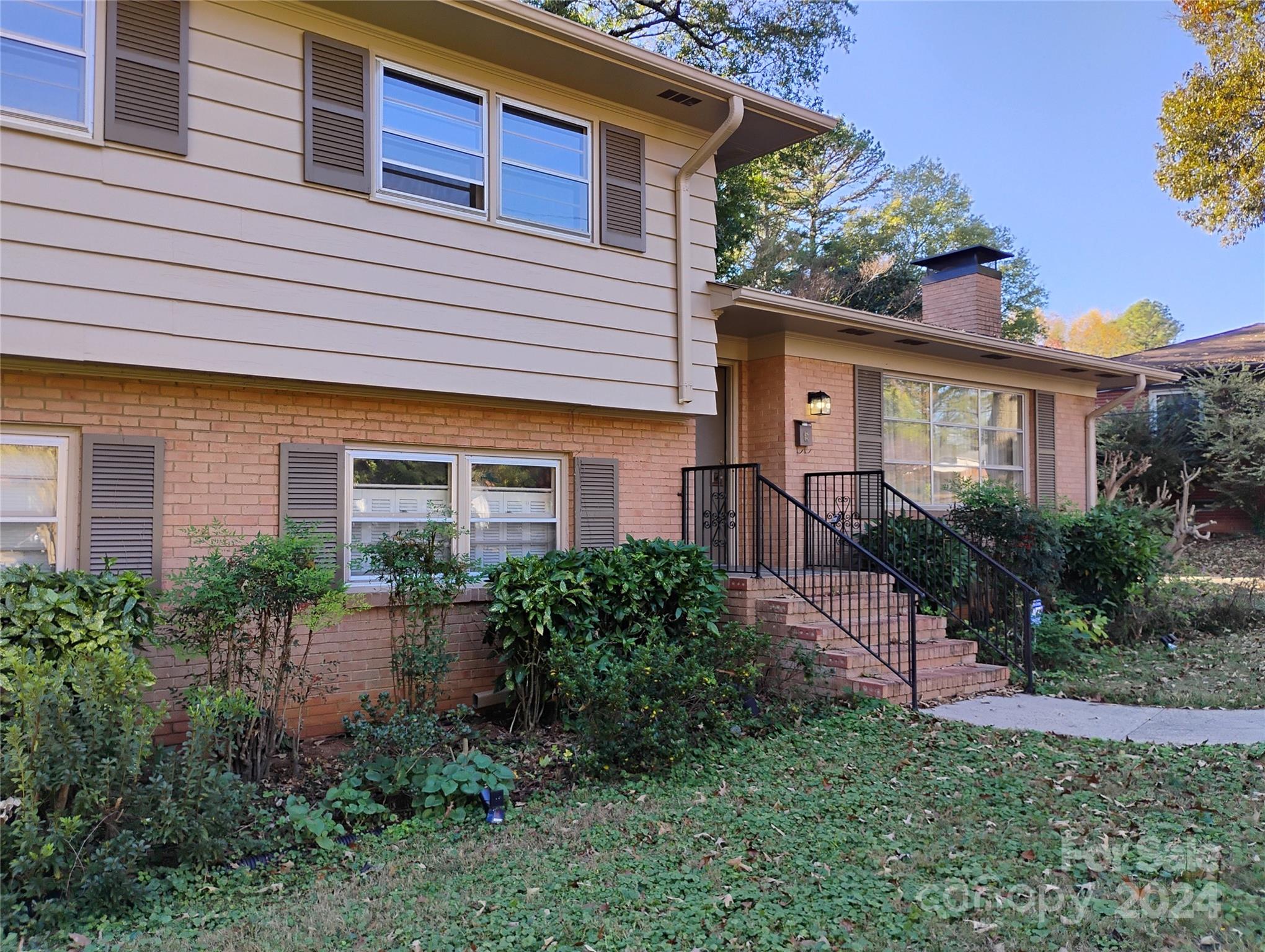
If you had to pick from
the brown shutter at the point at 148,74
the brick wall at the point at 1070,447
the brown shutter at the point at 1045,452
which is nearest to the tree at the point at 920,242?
the brick wall at the point at 1070,447

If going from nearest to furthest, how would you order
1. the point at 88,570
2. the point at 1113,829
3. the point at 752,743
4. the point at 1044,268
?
the point at 1113,829
the point at 88,570
the point at 752,743
the point at 1044,268

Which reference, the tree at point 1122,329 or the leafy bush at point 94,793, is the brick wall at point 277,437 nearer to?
the leafy bush at point 94,793

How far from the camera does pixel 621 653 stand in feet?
20.7

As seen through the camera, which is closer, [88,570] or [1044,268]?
[88,570]

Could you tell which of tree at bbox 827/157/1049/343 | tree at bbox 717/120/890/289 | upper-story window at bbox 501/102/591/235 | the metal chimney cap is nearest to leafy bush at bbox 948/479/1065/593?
the metal chimney cap

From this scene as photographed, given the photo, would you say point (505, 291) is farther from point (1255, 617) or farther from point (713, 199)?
point (1255, 617)

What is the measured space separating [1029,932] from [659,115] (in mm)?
6820

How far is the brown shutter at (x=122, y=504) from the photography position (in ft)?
17.5

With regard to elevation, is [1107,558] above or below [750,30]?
below

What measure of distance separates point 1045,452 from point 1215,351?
14140 millimetres

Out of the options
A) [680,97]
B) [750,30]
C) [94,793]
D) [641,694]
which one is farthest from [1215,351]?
[94,793]

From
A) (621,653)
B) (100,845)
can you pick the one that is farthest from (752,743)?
(100,845)

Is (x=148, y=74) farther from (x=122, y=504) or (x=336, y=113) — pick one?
(x=122, y=504)

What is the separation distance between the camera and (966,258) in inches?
496
